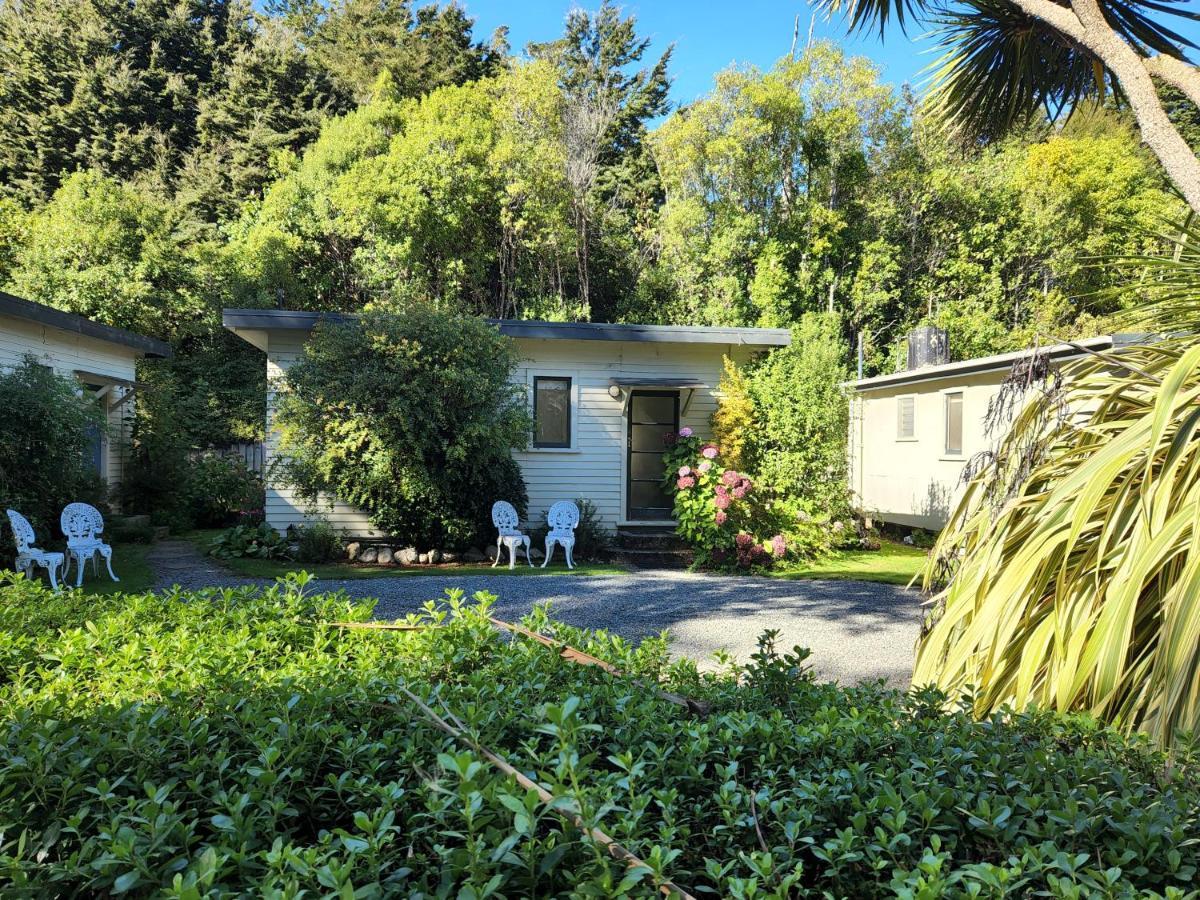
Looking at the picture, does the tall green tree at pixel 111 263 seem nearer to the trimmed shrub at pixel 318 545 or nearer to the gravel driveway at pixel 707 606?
the gravel driveway at pixel 707 606

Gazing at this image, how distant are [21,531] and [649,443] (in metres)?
9.55

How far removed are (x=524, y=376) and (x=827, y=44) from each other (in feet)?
47.4

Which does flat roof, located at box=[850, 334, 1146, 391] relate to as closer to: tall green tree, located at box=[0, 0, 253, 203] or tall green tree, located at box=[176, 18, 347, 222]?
tall green tree, located at box=[176, 18, 347, 222]

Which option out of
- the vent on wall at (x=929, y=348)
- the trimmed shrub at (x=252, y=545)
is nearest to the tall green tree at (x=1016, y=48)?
the vent on wall at (x=929, y=348)

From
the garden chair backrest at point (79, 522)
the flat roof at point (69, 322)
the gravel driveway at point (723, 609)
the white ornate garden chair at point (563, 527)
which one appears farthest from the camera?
the white ornate garden chair at point (563, 527)

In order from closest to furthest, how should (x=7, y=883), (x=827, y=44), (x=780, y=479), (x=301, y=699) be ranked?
(x=7, y=883) < (x=301, y=699) < (x=780, y=479) < (x=827, y=44)

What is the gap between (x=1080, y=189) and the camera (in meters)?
21.3

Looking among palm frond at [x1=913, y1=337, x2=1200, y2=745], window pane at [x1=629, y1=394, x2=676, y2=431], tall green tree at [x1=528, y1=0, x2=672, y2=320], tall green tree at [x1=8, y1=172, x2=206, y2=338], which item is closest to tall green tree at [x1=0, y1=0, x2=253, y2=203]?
tall green tree at [x1=8, y1=172, x2=206, y2=338]

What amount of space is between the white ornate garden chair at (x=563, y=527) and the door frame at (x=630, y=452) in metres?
1.34

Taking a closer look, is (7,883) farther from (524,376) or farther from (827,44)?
(827,44)

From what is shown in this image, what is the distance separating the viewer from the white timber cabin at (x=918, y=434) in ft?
38.5

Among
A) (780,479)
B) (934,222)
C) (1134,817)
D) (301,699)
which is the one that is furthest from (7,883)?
(934,222)

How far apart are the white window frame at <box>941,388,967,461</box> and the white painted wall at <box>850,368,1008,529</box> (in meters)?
0.02

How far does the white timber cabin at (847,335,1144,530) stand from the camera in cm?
1175
